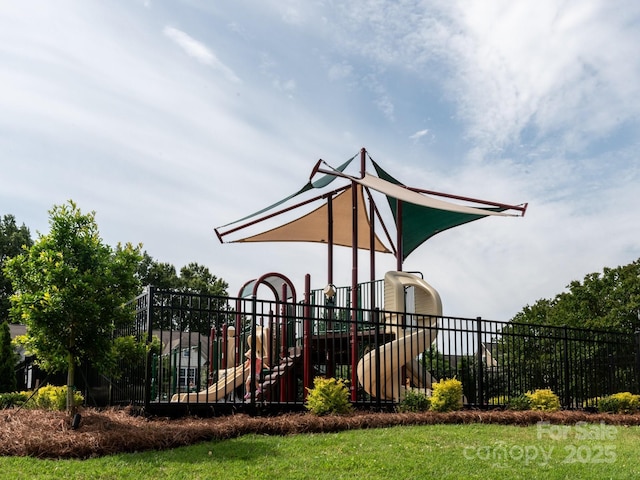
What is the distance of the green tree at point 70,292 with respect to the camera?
28.8 feet

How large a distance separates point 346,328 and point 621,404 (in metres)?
5.97

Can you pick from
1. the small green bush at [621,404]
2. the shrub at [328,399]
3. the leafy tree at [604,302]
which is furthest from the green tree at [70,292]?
the leafy tree at [604,302]

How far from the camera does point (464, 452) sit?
8234 millimetres

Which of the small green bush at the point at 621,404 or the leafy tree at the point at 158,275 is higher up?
the leafy tree at the point at 158,275

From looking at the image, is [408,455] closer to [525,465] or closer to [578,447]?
[525,465]

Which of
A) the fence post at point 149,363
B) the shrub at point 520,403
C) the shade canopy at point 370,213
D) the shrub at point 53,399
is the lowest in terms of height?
the shrub at point 520,403

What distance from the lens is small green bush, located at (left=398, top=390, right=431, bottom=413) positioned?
1162cm

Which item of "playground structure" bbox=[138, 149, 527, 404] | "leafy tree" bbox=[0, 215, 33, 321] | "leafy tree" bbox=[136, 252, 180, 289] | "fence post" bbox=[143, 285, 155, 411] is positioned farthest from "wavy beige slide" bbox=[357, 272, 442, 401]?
"leafy tree" bbox=[136, 252, 180, 289]

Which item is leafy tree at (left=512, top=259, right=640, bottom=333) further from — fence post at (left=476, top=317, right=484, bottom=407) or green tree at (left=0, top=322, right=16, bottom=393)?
green tree at (left=0, top=322, right=16, bottom=393)

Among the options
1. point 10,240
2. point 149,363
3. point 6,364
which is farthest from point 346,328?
point 10,240

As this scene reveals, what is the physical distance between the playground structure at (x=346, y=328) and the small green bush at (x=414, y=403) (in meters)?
0.58

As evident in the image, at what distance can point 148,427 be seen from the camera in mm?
8719

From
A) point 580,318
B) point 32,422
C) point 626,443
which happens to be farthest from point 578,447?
point 580,318

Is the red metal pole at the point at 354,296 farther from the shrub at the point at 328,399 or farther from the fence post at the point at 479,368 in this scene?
the fence post at the point at 479,368
